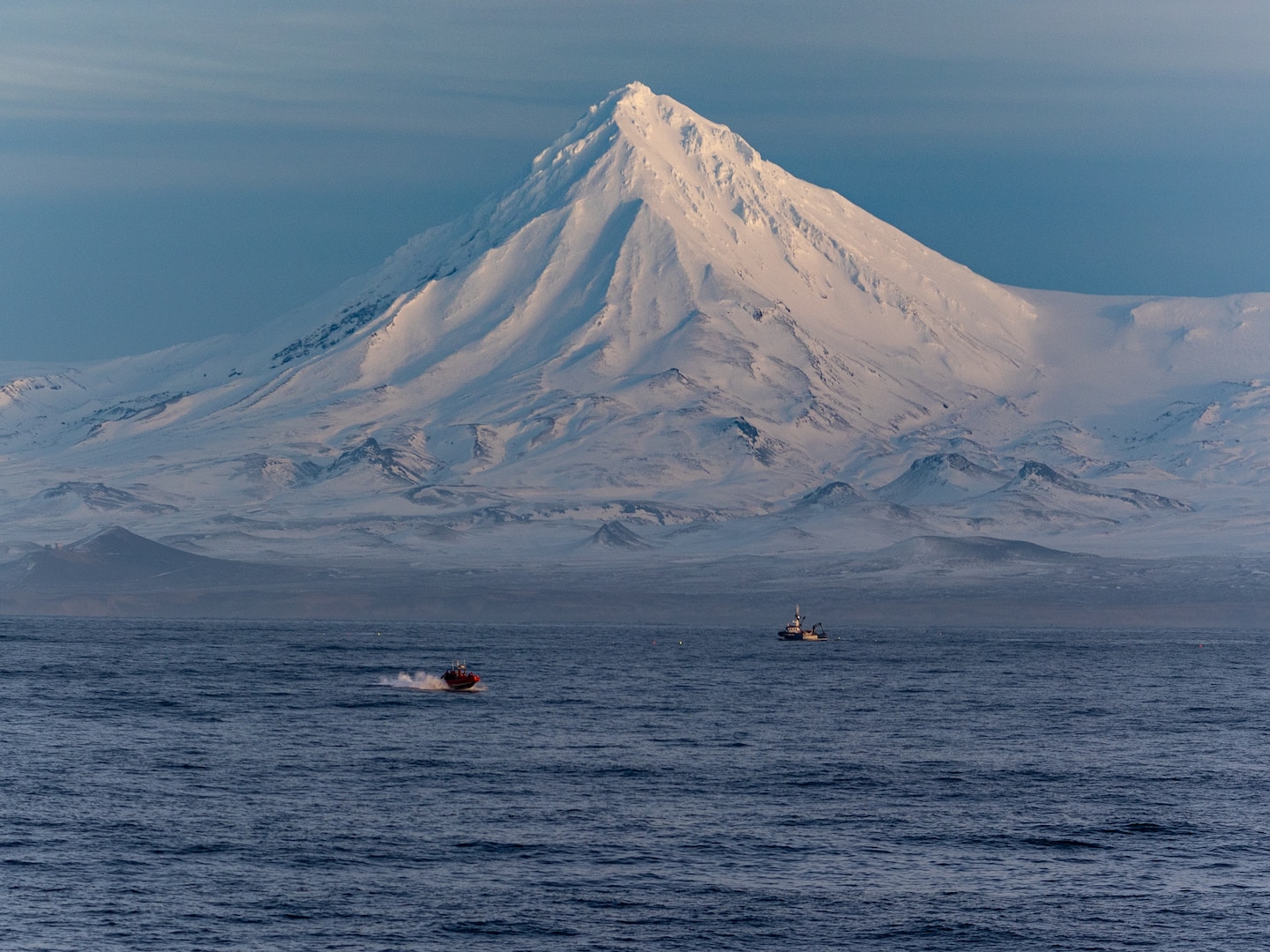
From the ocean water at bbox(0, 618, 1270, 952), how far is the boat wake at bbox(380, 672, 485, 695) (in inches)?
295

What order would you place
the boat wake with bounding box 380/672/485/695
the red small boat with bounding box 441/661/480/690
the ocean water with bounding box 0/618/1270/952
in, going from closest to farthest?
the ocean water with bounding box 0/618/1270/952 → the red small boat with bounding box 441/661/480/690 → the boat wake with bounding box 380/672/485/695

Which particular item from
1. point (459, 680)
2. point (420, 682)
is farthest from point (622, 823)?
point (420, 682)

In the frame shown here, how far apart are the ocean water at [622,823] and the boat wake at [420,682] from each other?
24.6 ft

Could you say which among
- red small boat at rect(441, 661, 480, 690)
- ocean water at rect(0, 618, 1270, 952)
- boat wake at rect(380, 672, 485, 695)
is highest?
red small boat at rect(441, 661, 480, 690)

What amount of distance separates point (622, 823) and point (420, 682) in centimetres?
7054

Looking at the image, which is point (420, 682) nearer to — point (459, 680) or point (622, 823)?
point (459, 680)

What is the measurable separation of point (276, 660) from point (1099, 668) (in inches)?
3182

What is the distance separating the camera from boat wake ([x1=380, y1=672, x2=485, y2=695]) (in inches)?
5625

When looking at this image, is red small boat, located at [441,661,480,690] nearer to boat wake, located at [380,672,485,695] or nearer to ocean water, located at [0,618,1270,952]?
boat wake, located at [380,672,485,695]

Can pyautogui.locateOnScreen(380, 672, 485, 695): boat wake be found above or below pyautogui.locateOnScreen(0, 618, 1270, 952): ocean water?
above

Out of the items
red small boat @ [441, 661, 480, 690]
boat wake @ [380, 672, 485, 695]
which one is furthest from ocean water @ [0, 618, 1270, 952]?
boat wake @ [380, 672, 485, 695]

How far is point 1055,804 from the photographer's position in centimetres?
8469

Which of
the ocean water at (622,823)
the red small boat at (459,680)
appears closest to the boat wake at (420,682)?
the red small boat at (459,680)

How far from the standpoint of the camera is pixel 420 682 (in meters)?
147
